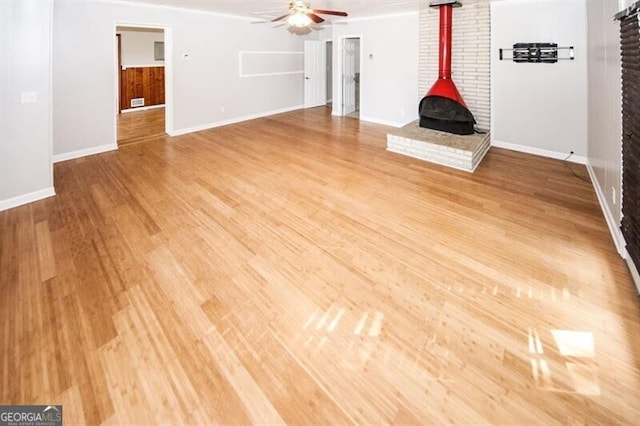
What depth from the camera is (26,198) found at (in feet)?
12.5

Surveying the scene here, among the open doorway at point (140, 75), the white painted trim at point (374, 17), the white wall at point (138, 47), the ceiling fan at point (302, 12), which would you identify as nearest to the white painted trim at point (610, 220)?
the ceiling fan at point (302, 12)

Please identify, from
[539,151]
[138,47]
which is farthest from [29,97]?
[138,47]

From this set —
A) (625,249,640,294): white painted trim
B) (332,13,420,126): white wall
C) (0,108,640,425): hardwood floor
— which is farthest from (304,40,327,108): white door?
(625,249,640,294): white painted trim

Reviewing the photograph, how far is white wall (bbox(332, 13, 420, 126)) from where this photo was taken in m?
6.99

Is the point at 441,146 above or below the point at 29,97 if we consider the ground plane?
below

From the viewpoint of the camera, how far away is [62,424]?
1.47m

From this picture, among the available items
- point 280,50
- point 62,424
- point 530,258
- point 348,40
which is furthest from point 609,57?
point 280,50

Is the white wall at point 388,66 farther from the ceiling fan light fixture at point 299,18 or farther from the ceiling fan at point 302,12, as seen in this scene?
the ceiling fan light fixture at point 299,18

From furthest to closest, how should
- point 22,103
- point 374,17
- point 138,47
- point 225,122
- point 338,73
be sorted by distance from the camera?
point 138,47 < point 338,73 < point 225,122 < point 374,17 < point 22,103

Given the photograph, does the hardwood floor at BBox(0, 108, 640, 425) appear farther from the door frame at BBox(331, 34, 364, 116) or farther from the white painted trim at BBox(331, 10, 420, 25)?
the door frame at BBox(331, 34, 364, 116)

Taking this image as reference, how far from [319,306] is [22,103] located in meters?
3.90

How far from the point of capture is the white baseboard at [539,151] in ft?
16.7

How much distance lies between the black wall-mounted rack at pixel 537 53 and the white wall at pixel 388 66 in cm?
198

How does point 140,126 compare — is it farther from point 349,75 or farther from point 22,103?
point 349,75
